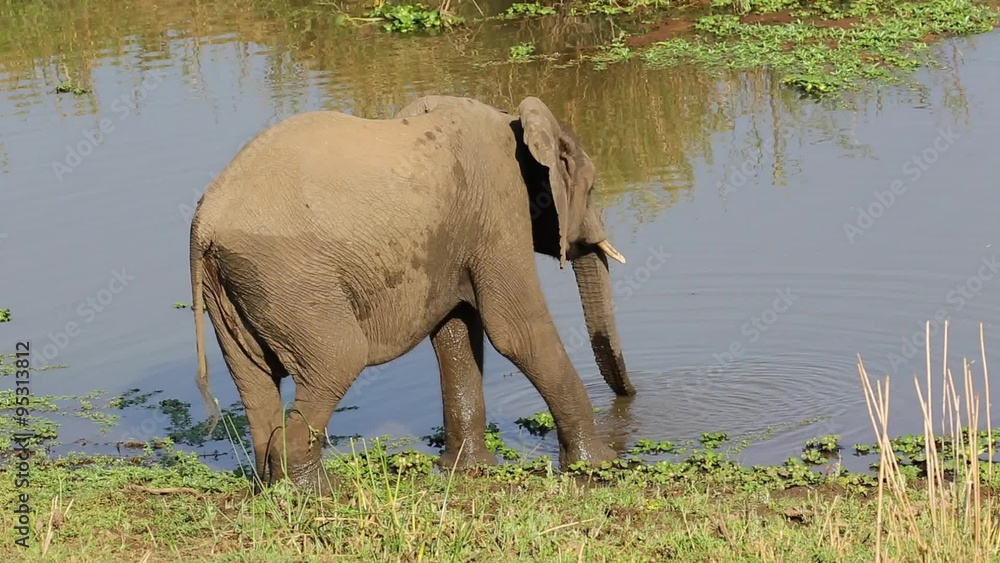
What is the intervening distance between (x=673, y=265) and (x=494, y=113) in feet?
11.0

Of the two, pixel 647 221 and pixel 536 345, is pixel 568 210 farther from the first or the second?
pixel 647 221

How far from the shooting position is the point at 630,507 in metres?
6.57

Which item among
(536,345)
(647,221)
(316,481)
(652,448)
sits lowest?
(652,448)

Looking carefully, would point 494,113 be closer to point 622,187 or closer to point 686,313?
point 686,313

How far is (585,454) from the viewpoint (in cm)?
768

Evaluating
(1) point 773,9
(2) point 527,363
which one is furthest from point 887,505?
(1) point 773,9

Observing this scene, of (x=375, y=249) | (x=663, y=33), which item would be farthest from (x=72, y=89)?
(x=375, y=249)

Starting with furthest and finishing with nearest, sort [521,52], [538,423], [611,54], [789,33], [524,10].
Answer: [524,10]
[521,52]
[611,54]
[789,33]
[538,423]

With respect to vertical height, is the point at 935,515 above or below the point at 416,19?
below

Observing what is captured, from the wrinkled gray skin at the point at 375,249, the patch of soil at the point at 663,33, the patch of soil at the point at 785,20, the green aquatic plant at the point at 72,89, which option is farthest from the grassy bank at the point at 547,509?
the green aquatic plant at the point at 72,89

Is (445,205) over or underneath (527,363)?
over

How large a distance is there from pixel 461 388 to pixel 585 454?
747 mm

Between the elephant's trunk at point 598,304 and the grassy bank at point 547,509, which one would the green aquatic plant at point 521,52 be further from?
the grassy bank at point 547,509

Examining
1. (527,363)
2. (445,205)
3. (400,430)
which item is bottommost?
(400,430)
